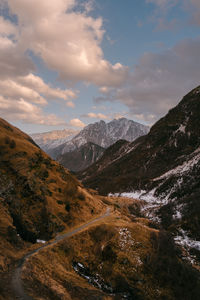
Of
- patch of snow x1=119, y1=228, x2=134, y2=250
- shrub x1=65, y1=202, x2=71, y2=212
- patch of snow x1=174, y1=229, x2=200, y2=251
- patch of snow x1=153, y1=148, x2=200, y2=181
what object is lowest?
patch of snow x1=174, y1=229, x2=200, y2=251

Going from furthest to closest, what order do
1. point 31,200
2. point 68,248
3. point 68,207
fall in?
point 68,207 → point 31,200 → point 68,248

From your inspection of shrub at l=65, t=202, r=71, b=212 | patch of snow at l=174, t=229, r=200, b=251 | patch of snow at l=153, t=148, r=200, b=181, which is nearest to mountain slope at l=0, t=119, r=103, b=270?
shrub at l=65, t=202, r=71, b=212

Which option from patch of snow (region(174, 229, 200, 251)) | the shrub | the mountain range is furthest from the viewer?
patch of snow (region(174, 229, 200, 251))

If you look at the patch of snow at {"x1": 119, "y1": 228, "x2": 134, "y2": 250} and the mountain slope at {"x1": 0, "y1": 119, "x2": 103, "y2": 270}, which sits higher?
the mountain slope at {"x1": 0, "y1": 119, "x2": 103, "y2": 270}

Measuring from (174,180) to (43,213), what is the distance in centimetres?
12556

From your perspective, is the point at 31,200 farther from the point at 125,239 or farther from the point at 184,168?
the point at 184,168

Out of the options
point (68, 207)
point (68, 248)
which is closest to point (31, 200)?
point (68, 207)

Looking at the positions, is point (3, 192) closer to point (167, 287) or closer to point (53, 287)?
point (53, 287)

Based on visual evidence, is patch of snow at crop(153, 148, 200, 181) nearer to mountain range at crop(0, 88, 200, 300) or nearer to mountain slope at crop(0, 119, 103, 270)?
mountain range at crop(0, 88, 200, 300)

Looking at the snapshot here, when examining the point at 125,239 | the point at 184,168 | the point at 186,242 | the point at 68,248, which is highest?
the point at 184,168

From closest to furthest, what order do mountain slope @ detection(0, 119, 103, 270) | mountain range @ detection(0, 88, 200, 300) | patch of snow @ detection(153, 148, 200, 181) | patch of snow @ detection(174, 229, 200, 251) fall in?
mountain range @ detection(0, 88, 200, 300) → mountain slope @ detection(0, 119, 103, 270) → patch of snow @ detection(174, 229, 200, 251) → patch of snow @ detection(153, 148, 200, 181)

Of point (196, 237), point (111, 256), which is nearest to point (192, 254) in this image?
point (196, 237)

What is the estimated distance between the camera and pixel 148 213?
11975cm

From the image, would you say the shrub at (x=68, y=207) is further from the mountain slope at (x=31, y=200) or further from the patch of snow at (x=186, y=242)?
the patch of snow at (x=186, y=242)
